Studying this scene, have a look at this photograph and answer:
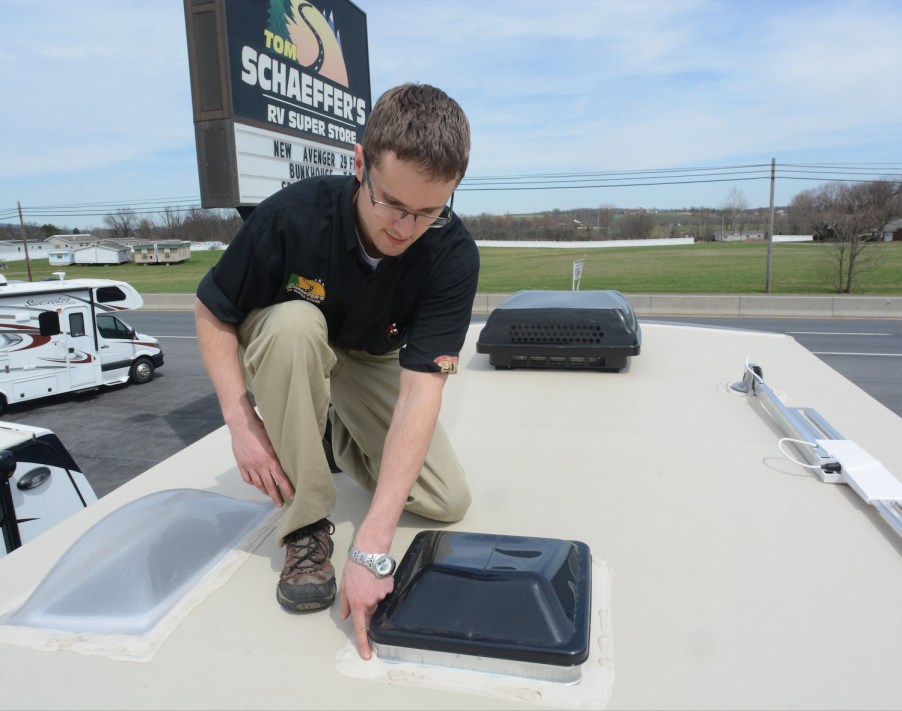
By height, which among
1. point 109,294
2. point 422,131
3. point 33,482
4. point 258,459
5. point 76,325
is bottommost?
point 76,325

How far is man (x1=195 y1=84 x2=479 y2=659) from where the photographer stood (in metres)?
1.34

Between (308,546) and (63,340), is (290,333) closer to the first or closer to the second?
(308,546)

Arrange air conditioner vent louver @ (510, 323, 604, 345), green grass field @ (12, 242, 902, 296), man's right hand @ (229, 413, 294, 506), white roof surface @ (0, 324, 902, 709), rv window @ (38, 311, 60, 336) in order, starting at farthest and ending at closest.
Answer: green grass field @ (12, 242, 902, 296), rv window @ (38, 311, 60, 336), air conditioner vent louver @ (510, 323, 604, 345), man's right hand @ (229, 413, 294, 506), white roof surface @ (0, 324, 902, 709)

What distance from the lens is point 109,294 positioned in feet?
31.2

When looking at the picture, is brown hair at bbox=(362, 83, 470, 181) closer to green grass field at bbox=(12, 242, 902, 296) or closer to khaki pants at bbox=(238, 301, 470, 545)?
khaki pants at bbox=(238, 301, 470, 545)

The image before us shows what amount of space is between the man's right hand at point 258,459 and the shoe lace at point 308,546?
0.35 ft

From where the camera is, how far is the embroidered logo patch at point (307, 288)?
1.71 meters

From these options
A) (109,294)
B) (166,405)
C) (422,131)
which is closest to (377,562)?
(422,131)

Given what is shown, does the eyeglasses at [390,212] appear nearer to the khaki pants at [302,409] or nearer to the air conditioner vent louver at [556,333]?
the khaki pants at [302,409]

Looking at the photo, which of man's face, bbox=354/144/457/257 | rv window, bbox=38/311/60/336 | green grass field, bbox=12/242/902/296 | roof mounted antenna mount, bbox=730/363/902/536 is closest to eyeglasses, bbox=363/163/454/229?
man's face, bbox=354/144/457/257

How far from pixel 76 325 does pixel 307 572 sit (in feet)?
30.5

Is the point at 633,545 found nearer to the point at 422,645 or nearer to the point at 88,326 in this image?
the point at 422,645

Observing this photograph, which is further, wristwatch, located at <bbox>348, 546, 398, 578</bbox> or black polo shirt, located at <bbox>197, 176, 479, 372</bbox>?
black polo shirt, located at <bbox>197, 176, 479, 372</bbox>

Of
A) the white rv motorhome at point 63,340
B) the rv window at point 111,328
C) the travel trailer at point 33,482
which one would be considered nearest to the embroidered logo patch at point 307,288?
the travel trailer at point 33,482
